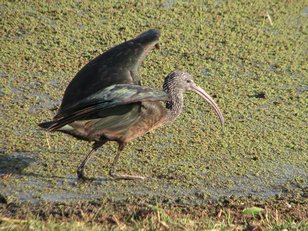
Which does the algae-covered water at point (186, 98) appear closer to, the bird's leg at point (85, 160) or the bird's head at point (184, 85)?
A: the bird's leg at point (85, 160)

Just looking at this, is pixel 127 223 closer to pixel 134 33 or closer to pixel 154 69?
pixel 154 69

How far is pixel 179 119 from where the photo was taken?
7.13 metres

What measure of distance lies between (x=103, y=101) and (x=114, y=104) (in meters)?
0.08

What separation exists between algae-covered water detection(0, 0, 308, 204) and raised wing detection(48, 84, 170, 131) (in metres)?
0.52

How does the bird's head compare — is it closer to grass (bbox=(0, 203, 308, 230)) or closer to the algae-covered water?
the algae-covered water

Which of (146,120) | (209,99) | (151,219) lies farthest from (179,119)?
(151,219)

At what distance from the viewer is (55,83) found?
7.42m

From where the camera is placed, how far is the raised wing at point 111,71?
6297 mm

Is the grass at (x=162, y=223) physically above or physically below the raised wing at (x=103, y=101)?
below

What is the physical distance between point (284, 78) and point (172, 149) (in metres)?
1.58

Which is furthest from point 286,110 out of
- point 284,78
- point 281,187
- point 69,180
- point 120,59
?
point 69,180

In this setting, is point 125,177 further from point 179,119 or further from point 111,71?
point 179,119

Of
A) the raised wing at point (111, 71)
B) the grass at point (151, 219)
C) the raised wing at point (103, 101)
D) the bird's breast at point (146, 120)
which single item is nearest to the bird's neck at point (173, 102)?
the bird's breast at point (146, 120)

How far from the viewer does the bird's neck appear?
674cm
